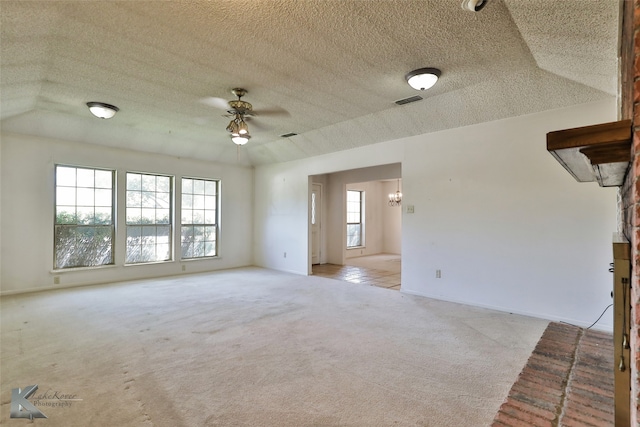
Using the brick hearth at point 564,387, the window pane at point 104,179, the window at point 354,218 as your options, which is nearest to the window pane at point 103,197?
the window pane at point 104,179

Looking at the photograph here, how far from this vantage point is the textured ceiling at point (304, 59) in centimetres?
220

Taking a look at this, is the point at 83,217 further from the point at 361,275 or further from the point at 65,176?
the point at 361,275

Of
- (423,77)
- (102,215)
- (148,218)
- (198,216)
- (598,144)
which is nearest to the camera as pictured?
(598,144)

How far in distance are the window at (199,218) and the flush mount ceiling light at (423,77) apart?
5322 mm

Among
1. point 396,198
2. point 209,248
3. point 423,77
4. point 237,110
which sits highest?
point 423,77

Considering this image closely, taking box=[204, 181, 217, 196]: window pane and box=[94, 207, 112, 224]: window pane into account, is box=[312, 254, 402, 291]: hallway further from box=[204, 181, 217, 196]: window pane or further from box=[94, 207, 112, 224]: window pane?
box=[94, 207, 112, 224]: window pane

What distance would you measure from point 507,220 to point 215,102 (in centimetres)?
404

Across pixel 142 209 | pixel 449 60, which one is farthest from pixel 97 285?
pixel 449 60

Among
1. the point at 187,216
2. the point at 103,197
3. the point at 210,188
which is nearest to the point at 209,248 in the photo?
the point at 187,216

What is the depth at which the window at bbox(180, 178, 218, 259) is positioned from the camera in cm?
687

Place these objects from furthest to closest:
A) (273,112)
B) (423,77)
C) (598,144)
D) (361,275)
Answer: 1. (361,275)
2. (273,112)
3. (423,77)
4. (598,144)

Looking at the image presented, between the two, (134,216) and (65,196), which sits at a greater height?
(65,196)

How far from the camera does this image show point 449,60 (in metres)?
2.97

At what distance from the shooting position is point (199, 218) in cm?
710
